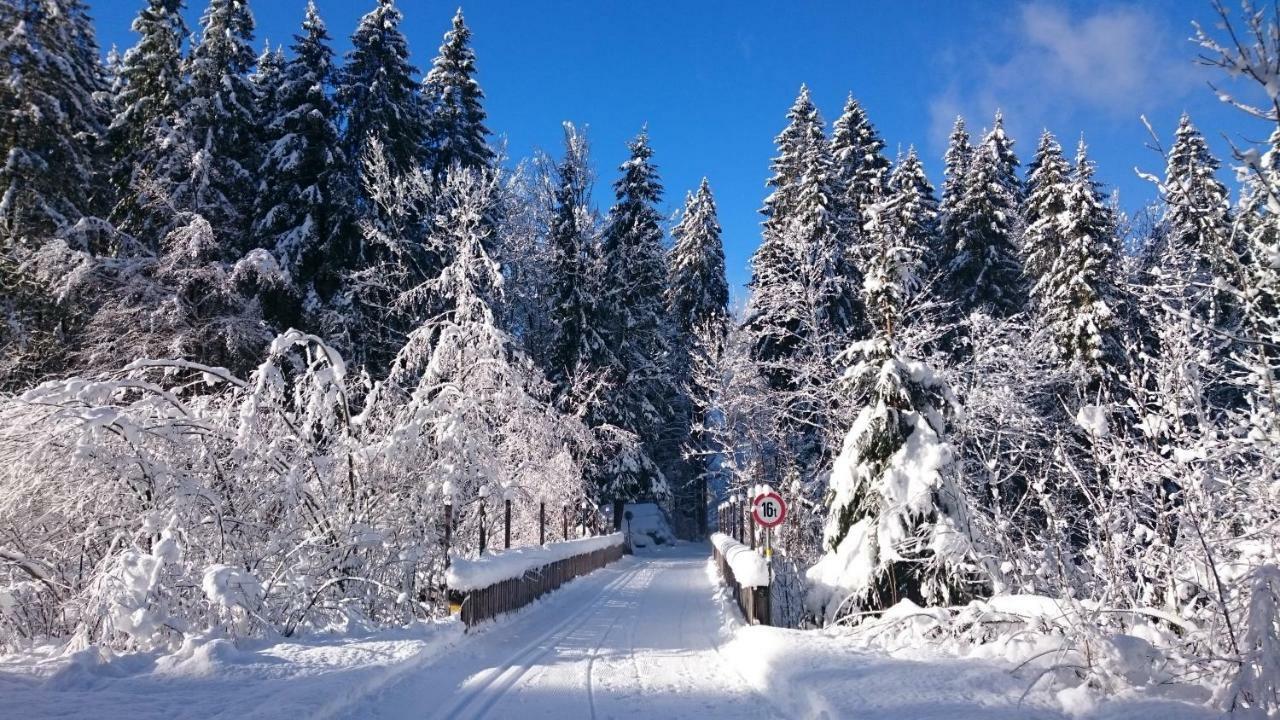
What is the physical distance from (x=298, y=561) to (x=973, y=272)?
99.7 ft

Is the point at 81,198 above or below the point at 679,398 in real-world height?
above

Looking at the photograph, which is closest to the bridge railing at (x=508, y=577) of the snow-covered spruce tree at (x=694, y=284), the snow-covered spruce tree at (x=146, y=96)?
the snow-covered spruce tree at (x=146, y=96)

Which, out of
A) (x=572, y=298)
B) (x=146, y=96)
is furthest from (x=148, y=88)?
(x=572, y=298)

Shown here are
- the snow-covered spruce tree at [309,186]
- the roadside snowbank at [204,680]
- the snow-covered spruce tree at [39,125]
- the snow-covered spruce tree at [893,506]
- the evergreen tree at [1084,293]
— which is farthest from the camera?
the snow-covered spruce tree at [309,186]

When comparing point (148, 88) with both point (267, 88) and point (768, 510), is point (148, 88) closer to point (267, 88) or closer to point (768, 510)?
point (267, 88)

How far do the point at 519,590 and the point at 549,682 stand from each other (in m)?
5.83

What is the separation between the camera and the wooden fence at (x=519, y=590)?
10555 mm

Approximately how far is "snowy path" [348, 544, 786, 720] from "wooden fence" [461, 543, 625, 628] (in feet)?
0.80

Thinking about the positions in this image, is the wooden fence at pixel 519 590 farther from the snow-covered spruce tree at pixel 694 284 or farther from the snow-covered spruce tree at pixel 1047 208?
the snow-covered spruce tree at pixel 694 284

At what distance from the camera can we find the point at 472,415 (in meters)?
14.4

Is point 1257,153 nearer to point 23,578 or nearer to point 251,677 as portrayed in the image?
point 251,677

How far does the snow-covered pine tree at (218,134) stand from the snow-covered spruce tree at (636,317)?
634 inches

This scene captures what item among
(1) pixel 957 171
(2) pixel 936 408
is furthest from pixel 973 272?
(2) pixel 936 408

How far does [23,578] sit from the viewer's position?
825 centimetres
